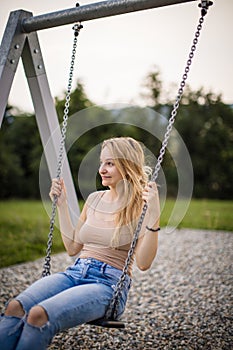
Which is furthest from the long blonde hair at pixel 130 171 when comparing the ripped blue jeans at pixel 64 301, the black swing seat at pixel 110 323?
the black swing seat at pixel 110 323

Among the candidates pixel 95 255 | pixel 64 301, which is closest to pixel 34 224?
pixel 95 255

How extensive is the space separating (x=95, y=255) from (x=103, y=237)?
10 cm

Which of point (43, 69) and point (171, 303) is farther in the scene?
point (171, 303)

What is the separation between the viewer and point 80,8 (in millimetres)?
2582

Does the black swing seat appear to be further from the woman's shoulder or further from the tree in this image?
the tree

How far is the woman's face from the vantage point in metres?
2.38

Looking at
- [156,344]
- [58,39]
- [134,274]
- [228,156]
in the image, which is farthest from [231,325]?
[228,156]

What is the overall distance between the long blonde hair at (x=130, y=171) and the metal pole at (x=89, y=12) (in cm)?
72

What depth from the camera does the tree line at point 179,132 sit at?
13148mm

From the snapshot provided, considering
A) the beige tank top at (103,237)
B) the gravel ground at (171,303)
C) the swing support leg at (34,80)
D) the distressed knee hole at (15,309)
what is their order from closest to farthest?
the distressed knee hole at (15,309) < the beige tank top at (103,237) < the swing support leg at (34,80) < the gravel ground at (171,303)

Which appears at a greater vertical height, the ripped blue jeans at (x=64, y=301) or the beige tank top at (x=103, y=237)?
the beige tank top at (x=103, y=237)

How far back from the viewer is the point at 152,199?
2.17 m

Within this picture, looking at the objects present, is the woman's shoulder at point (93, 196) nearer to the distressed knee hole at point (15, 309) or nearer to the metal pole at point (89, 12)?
the distressed knee hole at point (15, 309)

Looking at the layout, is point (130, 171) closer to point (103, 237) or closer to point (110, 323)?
point (103, 237)
